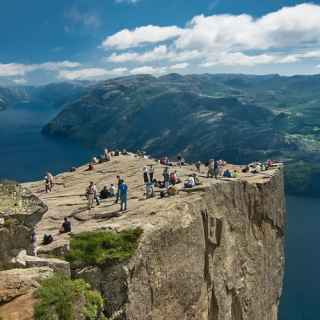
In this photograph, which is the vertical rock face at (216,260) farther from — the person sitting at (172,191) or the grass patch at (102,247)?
the person sitting at (172,191)

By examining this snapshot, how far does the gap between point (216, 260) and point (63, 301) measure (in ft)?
60.5

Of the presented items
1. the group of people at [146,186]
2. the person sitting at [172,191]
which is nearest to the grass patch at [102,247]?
the group of people at [146,186]

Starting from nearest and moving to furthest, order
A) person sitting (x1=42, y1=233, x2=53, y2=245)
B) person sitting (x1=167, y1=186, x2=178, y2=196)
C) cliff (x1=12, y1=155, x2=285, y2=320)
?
cliff (x1=12, y1=155, x2=285, y2=320)
person sitting (x1=42, y1=233, x2=53, y2=245)
person sitting (x1=167, y1=186, x2=178, y2=196)

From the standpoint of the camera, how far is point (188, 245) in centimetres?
3388

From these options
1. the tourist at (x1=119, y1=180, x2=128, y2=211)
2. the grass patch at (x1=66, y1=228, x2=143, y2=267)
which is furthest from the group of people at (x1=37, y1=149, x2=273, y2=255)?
the grass patch at (x1=66, y1=228, x2=143, y2=267)

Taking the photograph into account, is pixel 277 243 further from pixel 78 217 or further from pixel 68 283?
pixel 68 283

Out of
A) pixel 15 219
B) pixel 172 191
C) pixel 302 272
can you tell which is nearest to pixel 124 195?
pixel 172 191

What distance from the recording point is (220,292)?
38469 millimetres

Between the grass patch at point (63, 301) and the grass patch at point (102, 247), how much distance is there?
2719mm

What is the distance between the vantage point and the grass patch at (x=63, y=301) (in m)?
21.2

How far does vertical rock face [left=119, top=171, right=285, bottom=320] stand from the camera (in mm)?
30078

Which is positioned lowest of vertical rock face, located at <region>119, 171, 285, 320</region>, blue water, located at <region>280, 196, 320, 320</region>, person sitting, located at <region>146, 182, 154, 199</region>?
blue water, located at <region>280, 196, 320, 320</region>

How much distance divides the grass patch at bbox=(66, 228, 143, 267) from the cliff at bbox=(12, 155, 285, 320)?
0.30 metres

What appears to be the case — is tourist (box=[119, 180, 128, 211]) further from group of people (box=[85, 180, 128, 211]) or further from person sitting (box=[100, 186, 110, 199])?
person sitting (box=[100, 186, 110, 199])
